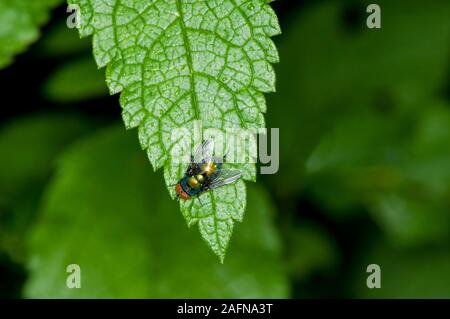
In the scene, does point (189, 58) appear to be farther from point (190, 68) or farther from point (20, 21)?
point (20, 21)

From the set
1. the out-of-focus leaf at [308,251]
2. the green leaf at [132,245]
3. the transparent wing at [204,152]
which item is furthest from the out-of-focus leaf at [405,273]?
the transparent wing at [204,152]

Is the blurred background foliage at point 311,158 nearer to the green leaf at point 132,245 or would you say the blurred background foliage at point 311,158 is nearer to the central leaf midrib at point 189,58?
the green leaf at point 132,245

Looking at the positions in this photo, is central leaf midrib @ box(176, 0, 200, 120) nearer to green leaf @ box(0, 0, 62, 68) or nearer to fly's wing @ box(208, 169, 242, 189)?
fly's wing @ box(208, 169, 242, 189)

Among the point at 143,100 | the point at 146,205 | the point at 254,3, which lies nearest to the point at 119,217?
the point at 146,205

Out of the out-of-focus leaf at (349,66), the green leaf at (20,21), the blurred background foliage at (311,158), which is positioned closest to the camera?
the green leaf at (20,21)

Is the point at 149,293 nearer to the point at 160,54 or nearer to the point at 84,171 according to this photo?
the point at 84,171

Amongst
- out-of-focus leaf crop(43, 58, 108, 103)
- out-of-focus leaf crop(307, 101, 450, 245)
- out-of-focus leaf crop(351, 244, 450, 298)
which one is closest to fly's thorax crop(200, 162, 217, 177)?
out-of-focus leaf crop(43, 58, 108, 103)
